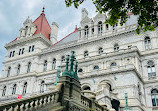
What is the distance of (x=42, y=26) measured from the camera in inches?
1764

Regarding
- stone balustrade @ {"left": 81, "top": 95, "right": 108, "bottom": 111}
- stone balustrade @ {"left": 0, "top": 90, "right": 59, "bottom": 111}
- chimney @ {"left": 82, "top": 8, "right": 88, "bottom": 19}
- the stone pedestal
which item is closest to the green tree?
the stone pedestal

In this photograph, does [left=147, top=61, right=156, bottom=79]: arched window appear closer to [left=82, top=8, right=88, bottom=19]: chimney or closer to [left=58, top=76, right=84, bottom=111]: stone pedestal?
[left=82, top=8, right=88, bottom=19]: chimney

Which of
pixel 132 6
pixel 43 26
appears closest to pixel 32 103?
pixel 132 6

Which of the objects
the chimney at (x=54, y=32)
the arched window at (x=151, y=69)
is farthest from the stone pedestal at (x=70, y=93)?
the chimney at (x=54, y=32)

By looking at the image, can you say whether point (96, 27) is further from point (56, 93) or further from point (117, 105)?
point (56, 93)

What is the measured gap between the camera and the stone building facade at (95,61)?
23.7 m

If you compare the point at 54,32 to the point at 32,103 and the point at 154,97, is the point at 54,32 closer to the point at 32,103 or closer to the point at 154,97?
the point at 154,97

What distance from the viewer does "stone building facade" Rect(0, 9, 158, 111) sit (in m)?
23.7

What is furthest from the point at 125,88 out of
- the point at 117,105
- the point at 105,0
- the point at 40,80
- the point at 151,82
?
the point at 40,80

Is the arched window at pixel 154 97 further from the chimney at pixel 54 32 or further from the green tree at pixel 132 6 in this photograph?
the chimney at pixel 54 32

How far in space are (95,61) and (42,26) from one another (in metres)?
20.2

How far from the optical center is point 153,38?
2973cm

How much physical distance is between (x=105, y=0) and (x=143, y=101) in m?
18.5

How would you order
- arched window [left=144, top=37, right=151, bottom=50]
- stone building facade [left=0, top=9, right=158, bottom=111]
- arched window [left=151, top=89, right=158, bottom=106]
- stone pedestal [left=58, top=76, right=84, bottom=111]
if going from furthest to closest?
1. arched window [left=144, top=37, right=151, bottom=50]
2. arched window [left=151, top=89, right=158, bottom=106]
3. stone building facade [left=0, top=9, right=158, bottom=111]
4. stone pedestal [left=58, top=76, right=84, bottom=111]
